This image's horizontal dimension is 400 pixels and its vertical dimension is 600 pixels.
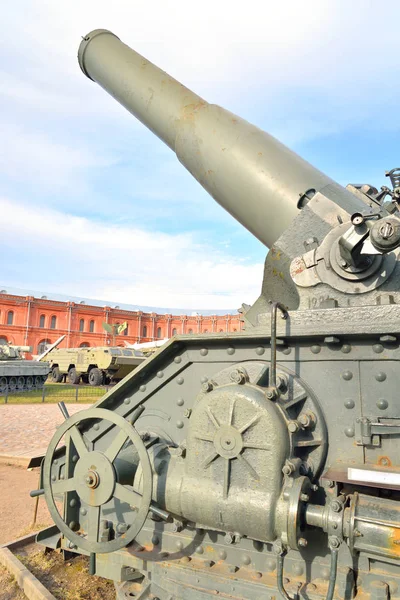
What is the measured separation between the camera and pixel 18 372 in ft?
72.2

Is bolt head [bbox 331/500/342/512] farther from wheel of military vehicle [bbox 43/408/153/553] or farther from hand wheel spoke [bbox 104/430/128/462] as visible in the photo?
hand wheel spoke [bbox 104/430/128/462]

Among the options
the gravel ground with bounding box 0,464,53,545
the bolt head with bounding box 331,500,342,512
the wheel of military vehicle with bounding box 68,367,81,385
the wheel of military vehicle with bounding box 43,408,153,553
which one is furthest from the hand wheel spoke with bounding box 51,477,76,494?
the wheel of military vehicle with bounding box 68,367,81,385

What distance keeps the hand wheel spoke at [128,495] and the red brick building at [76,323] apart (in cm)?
4154

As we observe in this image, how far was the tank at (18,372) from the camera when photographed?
2153cm

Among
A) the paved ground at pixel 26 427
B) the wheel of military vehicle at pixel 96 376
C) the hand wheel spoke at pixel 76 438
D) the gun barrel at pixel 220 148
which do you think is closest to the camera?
the hand wheel spoke at pixel 76 438

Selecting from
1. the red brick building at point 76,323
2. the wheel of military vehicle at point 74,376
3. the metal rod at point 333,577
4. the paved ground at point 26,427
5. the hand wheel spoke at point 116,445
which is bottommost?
the paved ground at point 26,427

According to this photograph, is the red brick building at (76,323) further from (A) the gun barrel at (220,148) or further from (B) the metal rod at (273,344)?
(B) the metal rod at (273,344)

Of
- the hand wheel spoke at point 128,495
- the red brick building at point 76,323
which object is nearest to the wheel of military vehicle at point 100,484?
the hand wheel spoke at point 128,495

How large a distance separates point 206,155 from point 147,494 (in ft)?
8.16

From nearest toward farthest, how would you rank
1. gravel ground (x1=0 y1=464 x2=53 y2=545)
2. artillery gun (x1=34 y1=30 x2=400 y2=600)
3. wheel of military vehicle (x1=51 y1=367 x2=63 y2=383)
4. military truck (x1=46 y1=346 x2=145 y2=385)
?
artillery gun (x1=34 y1=30 x2=400 y2=600) < gravel ground (x1=0 y1=464 x2=53 y2=545) < military truck (x1=46 y1=346 x2=145 y2=385) < wheel of military vehicle (x1=51 y1=367 x2=63 y2=383)

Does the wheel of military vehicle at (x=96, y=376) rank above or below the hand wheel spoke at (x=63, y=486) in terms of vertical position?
above

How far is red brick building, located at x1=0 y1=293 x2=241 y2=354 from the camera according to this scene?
48.0 metres

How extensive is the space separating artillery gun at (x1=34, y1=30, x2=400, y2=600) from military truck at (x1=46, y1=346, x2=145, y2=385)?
21.3 metres

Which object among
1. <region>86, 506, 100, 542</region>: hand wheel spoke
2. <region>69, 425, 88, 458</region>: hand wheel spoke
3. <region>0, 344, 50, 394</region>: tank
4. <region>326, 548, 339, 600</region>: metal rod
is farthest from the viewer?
<region>0, 344, 50, 394</region>: tank
